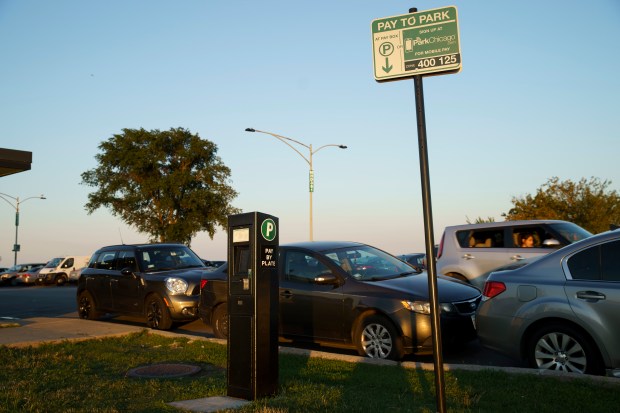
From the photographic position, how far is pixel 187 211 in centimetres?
4722

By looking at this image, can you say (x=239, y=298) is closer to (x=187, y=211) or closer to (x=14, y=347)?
(x=14, y=347)

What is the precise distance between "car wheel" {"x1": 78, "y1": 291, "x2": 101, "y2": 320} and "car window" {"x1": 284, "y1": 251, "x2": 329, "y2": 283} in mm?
6221

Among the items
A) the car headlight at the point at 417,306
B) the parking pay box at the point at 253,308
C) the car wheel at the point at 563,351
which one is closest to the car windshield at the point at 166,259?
the car headlight at the point at 417,306

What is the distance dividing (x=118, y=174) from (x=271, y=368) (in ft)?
150

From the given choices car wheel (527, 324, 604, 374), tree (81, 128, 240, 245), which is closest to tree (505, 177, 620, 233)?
tree (81, 128, 240, 245)

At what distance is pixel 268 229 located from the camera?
19.1 ft

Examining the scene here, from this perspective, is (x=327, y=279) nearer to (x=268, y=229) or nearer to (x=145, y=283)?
(x=268, y=229)

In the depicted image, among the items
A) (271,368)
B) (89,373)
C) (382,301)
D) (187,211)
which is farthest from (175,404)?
(187,211)

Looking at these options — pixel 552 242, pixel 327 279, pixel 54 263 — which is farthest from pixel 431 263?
pixel 54 263

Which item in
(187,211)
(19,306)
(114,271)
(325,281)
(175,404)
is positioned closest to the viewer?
(175,404)

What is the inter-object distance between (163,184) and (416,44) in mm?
43672

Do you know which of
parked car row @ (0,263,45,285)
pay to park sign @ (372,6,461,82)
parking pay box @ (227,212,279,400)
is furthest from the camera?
parked car row @ (0,263,45,285)

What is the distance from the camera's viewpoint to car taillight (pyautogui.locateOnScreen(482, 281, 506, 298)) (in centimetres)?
697

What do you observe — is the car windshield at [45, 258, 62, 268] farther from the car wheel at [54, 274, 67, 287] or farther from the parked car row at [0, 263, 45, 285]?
the parked car row at [0, 263, 45, 285]
